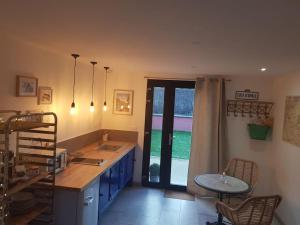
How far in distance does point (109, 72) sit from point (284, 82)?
3.13m

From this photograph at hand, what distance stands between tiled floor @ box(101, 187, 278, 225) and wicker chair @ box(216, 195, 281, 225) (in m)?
0.96

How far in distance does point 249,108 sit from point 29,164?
3765mm

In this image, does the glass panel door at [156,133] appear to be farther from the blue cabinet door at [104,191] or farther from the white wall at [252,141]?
the blue cabinet door at [104,191]

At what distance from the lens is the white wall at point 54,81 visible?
2584 millimetres

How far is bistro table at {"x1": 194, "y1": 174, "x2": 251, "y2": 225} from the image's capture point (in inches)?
138

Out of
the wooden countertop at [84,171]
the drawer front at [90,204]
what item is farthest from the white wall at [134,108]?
the drawer front at [90,204]

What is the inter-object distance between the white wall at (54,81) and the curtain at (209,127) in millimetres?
1902

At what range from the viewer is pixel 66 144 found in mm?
3939

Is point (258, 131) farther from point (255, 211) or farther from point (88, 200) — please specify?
point (88, 200)

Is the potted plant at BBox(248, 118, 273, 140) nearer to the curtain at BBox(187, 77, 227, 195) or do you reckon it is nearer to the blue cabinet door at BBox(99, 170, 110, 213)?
the curtain at BBox(187, 77, 227, 195)

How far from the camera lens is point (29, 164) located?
2.58m

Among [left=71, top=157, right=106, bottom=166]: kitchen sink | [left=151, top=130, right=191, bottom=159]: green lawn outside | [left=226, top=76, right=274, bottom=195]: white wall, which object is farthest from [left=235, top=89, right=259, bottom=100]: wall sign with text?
[left=71, top=157, right=106, bottom=166]: kitchen sink

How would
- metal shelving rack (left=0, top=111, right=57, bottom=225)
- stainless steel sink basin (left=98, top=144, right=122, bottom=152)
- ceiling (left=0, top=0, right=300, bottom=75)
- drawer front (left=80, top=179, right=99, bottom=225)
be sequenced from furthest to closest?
stainless steel sink basin (left=98, top=144, right=122, bottom=152) < drawer front (left=80, top=179, right=99, bottom=225) < metal shelving rack (left=0, top=111, right=57, bottom=225) < ceiling (left=0, top=0, right=300, bottom=75)

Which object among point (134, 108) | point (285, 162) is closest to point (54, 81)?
point (134, 108)
